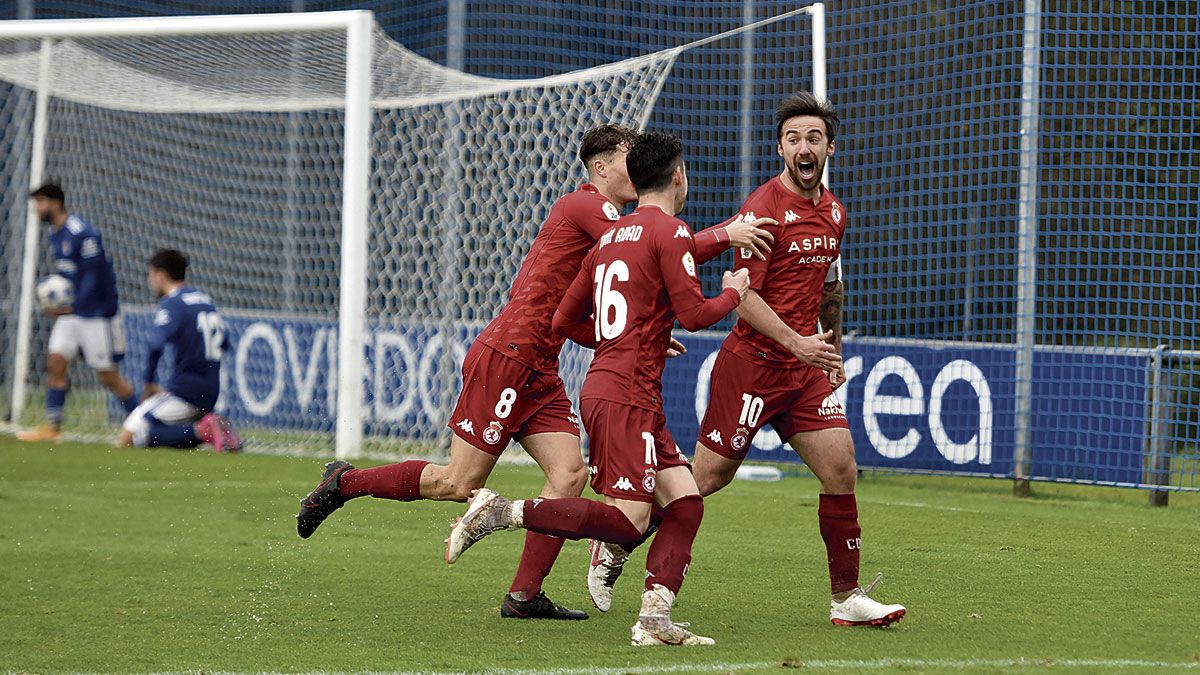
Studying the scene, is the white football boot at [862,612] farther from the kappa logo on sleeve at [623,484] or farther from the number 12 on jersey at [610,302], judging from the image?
the number 12 on jersey at [610,302]

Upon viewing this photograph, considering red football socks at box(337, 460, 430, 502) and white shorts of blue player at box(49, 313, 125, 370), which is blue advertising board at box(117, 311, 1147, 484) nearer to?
white shorts of blue player at box(49, 313, 125, 370)

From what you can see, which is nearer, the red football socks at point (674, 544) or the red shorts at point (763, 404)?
the red football socks at point (674, 544)

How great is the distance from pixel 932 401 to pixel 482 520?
6572mm

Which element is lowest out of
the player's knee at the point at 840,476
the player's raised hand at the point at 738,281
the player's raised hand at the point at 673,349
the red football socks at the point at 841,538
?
the red football socks at the point at 841,538

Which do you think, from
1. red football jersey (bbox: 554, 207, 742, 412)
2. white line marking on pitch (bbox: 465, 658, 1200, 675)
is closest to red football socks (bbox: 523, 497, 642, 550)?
red football jersey (bbox: 554, 207, 742, 412)

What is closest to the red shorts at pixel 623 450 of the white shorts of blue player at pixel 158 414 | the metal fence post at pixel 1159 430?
the metal fence post at pixel 1159 430

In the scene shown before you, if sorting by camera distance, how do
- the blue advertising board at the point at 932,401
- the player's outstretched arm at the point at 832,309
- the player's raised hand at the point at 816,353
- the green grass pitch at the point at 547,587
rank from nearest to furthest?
1. the green grass pitch at the point at 547,587
2. the player's raised hand at the point at 816,353
3. the player's outstretched arm at the point at 832,309
4. the blue advertising board at the point at 932,401

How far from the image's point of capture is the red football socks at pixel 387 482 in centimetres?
611

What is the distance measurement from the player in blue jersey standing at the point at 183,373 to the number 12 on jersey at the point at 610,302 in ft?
26.7

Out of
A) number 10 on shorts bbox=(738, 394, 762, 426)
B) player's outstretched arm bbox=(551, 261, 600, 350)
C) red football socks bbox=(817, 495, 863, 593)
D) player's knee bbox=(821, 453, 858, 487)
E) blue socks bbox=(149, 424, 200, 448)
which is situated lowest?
blue socks bbox=(149, 424, 200, 448)

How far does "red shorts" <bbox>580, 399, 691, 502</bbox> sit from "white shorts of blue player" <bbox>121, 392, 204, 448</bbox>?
27.9 feet

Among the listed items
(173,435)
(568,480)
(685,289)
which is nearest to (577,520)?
(568,480)

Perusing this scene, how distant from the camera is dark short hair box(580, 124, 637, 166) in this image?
6.13 metres

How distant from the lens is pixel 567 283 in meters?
6.14
